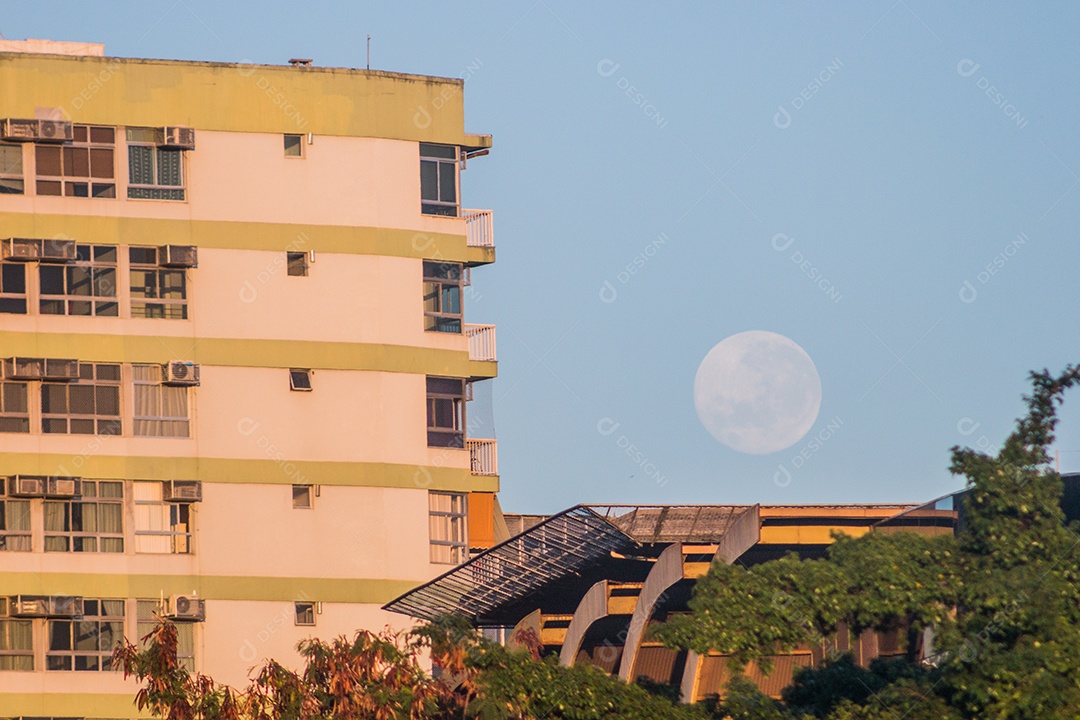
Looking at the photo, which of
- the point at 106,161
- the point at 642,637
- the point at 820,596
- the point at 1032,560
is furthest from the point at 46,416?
the point at 1032,560

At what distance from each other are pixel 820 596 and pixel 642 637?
56.7 ft

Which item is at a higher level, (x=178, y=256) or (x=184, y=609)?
(x=178, y=256)

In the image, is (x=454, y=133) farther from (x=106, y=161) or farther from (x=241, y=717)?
(x=241, y=717)

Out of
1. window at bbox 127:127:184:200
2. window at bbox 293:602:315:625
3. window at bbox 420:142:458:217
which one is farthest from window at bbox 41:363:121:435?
window at bbox 420:142:458:217

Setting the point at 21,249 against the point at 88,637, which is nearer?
the point at 88,637

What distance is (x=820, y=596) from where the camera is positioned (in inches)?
1227

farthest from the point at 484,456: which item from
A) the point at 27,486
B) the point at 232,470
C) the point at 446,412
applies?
the point at 27,486

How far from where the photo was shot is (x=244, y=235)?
45.4 meters

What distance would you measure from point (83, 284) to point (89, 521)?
560 cm

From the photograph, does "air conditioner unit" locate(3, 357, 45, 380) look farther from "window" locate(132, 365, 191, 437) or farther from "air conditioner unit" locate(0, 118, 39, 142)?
"air conditioner unit" locate(0, 118, 39, 142)

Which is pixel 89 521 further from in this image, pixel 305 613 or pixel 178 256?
pixel 178 256

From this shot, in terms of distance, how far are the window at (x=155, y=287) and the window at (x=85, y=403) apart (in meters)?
1.66

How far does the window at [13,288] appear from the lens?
44.2 metres

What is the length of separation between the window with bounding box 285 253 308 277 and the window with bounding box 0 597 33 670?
10.2m
